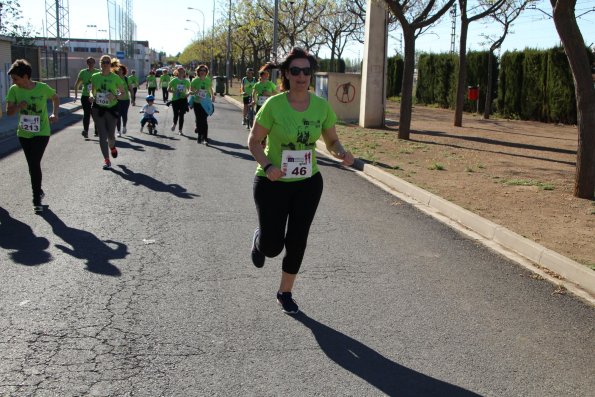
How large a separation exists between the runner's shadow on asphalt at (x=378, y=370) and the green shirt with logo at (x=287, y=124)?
1134 mm

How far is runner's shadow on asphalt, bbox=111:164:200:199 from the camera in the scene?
9.79 meters

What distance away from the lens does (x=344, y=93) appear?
2634 cm

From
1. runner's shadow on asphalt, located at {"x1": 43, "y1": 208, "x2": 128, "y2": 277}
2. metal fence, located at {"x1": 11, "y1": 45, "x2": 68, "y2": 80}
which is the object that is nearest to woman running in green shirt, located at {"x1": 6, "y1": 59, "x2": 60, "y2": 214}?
runner's shadow on asphalt, located at {"x1": 43, "y1": 208, "x2": 128, "y2": 277}

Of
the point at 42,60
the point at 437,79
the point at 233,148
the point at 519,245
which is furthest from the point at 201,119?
the point at 437,79

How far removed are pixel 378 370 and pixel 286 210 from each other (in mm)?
1347

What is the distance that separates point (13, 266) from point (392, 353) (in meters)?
3.50

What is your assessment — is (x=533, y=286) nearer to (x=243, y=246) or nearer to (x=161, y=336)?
(x=243, y=246)

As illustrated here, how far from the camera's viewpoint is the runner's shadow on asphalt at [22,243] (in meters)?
6.14

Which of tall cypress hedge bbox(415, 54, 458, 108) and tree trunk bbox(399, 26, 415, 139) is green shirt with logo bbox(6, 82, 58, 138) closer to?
tree trunk bbox(399, 26, 415, 139)

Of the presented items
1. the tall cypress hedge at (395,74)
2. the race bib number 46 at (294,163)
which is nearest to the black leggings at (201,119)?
the race bib number 46 at (294,163)

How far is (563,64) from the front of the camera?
86.0 feet

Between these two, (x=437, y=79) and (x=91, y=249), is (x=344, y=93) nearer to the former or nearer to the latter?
(x=437, y=79)

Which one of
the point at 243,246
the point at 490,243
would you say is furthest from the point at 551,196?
the point at 243,246

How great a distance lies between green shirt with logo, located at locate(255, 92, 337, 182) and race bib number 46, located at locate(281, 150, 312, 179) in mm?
48
